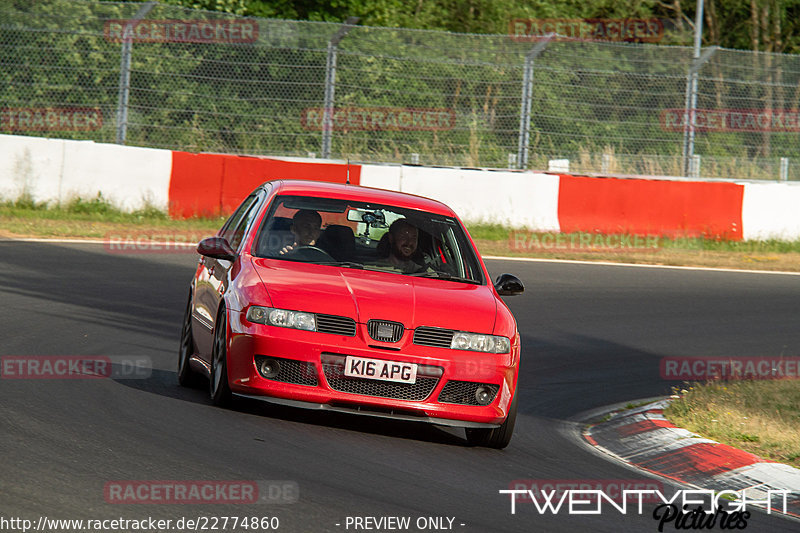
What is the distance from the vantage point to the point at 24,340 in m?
9.40

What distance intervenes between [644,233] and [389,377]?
46.0ft

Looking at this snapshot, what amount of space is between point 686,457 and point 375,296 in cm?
224

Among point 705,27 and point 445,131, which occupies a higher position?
point 705,27

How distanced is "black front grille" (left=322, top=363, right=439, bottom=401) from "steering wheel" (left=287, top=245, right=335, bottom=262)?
1.19 metres

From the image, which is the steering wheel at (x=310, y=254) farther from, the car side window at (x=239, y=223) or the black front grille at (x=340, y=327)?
the black front grille at (x=340, y=327)

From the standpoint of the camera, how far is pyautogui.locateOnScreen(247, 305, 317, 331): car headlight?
7023mm

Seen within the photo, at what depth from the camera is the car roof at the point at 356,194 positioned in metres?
8.49

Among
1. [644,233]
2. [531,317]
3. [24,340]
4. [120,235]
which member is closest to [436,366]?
[24,340]

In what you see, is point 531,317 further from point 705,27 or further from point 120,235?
point 705,27

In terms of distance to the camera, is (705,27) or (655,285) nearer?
(655,285)

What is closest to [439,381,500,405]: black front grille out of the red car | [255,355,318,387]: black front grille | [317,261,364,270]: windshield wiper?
A: the red car

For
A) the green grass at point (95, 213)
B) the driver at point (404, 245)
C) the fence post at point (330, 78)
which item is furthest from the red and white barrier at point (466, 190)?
the driver at point (404, 245)

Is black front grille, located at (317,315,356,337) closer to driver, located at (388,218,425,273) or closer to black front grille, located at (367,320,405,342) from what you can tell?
black front grille, located at (367,320,405,342)

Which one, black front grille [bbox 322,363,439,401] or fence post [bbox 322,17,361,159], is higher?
fence post [bbox 322,17,361,159]
